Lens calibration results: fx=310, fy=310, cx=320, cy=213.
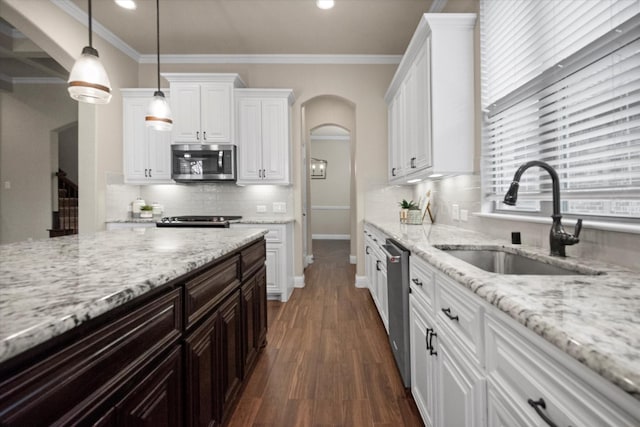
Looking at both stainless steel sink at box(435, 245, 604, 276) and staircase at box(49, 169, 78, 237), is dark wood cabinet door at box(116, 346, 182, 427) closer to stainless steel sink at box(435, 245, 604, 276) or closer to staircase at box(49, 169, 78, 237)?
stainless steel sink at box(435, 245, 604, 276)

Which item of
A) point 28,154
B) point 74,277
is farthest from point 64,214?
point 74,277

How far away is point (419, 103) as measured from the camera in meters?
2.65

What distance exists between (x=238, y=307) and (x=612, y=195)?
1.80 meters

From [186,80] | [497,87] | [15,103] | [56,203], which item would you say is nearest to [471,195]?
[497,87]

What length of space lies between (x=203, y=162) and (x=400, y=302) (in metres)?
3.01

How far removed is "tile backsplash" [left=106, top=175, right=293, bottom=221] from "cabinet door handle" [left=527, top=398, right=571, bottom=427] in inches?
146

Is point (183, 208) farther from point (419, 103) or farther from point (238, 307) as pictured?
point (419, 103)

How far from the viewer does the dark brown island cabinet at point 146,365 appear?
554 mm

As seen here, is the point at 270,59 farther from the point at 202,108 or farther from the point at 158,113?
the point at 158,113

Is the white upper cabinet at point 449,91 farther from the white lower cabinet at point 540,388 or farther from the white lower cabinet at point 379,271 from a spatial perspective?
the white lower cabinet at point 540,388

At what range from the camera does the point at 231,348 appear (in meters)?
1.60

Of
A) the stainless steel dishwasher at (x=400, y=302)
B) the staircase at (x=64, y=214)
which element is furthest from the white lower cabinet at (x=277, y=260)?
the staircase at (x=64, y=214)

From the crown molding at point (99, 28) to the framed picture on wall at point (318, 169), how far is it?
5392 mm

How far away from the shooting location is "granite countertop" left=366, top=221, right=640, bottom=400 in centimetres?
47
